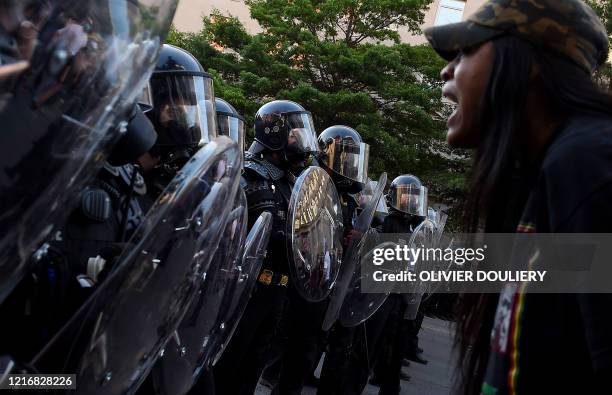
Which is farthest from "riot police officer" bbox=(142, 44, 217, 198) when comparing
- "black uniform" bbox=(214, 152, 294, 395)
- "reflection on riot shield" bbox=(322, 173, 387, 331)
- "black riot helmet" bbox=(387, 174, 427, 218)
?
"black riot helmet" bbox=(387, 174, 427, 218)

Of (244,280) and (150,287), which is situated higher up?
(150,287)

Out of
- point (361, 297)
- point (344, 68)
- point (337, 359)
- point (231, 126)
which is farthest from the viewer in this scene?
point (344, 68)

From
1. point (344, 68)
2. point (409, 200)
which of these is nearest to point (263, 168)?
point (409, 200)

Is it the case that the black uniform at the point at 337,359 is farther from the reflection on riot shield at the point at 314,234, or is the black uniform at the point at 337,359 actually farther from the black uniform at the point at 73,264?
the black uniform at the point at 73,264

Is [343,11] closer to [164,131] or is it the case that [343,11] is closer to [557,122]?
[164,131]

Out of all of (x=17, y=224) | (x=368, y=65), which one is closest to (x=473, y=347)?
(x=17, y=224)

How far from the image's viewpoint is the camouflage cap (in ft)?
4.83

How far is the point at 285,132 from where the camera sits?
5.37 m

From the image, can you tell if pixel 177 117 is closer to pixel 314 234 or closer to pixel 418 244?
pixel 314 234

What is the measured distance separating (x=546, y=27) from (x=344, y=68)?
2031cm

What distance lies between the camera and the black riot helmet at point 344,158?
20.9 feet

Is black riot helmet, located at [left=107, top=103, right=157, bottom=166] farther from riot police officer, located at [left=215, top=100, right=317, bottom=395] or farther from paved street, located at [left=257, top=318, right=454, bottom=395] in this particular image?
paved street, located at [left=257, top=318, right=454, bottom=395]

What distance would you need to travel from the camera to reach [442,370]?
9883 millimetres

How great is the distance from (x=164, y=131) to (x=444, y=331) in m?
14.2
